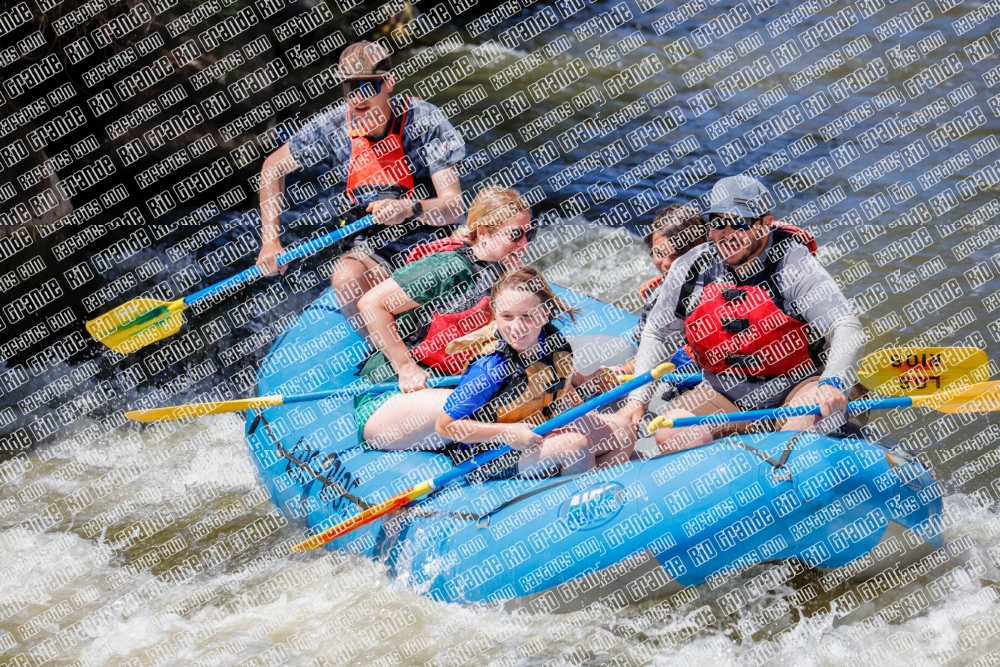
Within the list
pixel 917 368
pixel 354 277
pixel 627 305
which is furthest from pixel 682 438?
pixel 627 305

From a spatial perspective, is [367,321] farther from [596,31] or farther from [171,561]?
[596,31]

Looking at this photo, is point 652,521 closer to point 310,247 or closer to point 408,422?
point 408,422

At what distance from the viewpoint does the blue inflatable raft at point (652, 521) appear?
3.12m

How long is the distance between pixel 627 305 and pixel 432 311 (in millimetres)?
2632

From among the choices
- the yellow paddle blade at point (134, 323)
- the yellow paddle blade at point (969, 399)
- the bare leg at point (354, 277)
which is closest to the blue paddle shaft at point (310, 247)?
the bare leg at point (354, 277)

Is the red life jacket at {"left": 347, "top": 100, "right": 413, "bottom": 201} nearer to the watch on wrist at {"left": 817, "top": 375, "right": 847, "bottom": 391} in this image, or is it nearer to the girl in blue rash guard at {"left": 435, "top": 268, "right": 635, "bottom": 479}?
the girl in blue rash guard at {"left": 435, "top": 268, "right": 635, "bottom": 479}

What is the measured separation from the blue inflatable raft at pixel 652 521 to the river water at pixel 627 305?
19 centimetres

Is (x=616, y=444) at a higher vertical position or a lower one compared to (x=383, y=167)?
lower

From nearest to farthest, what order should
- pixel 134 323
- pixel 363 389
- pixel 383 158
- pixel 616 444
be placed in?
pixel 616 444 < pixel 363 389 < pixel 383 158 < pixel 134 323

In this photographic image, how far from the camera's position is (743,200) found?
3.37 meters

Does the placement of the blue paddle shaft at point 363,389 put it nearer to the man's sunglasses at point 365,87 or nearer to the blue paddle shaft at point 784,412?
the blue paddle shaft at point 784,412

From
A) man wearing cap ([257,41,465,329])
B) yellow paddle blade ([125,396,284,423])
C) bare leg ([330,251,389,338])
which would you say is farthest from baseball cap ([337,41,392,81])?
yellow paddle blade ([125,396,284,423])

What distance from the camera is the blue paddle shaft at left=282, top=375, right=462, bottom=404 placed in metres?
3.85

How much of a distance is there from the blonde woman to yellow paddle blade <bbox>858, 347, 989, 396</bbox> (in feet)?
4.44
